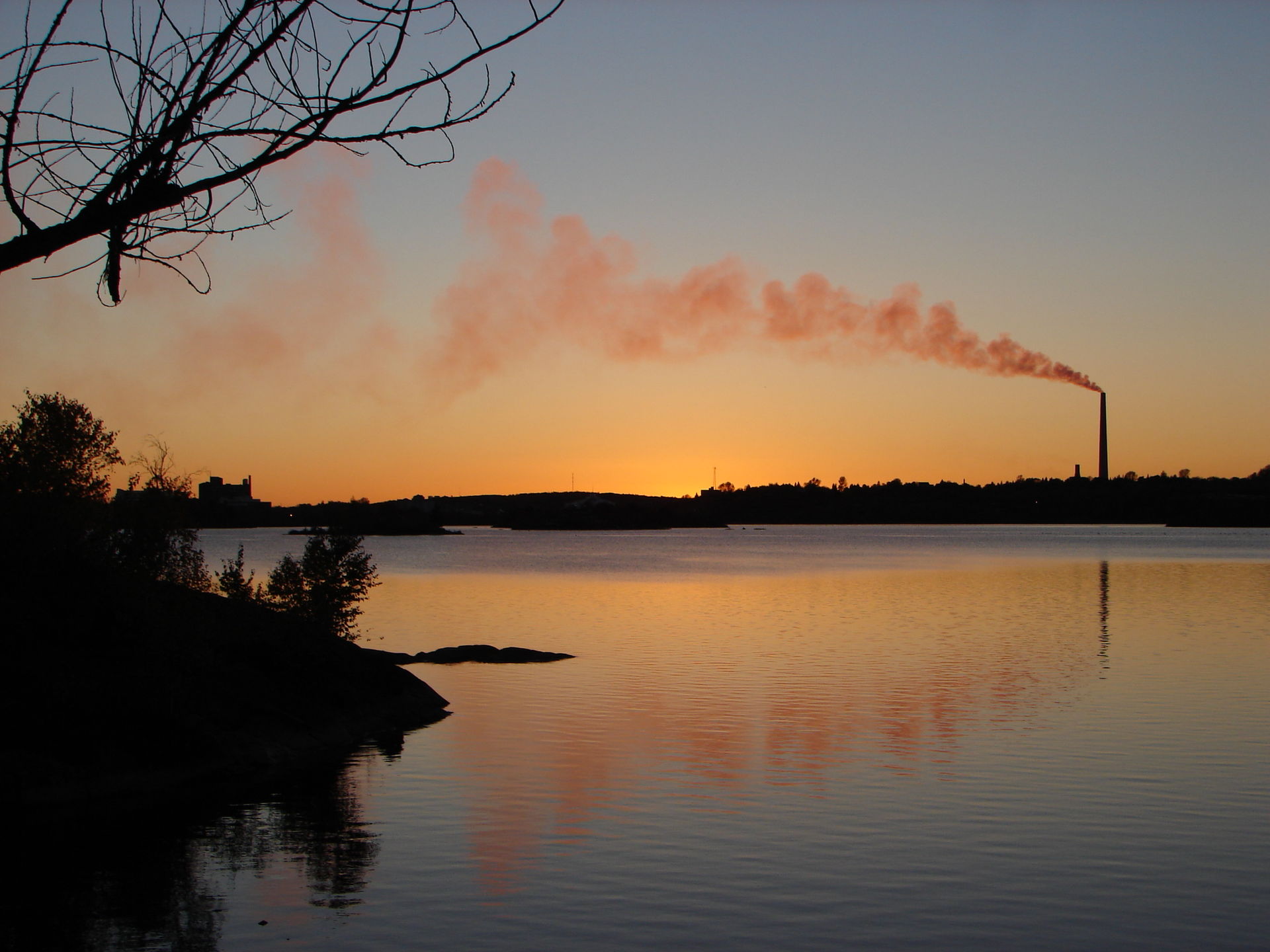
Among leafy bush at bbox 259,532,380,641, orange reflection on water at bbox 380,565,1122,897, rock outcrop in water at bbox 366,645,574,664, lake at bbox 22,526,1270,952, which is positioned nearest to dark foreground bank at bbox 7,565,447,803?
lake at bbox 22,526,1270,952

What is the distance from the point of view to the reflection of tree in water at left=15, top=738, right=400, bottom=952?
1384 cm

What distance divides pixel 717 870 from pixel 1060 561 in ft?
360

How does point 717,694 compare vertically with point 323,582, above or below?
below

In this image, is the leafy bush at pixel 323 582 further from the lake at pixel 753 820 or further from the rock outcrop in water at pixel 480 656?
the rock outcrop in water at pixel 480 656

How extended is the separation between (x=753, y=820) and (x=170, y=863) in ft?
29.2

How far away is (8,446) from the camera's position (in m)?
34.3

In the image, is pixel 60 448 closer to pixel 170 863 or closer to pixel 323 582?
pixel 323 582

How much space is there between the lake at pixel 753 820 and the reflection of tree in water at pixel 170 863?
6 cm

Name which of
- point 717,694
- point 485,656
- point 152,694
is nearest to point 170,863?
point 152,694

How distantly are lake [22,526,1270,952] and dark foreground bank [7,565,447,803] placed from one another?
151 centimetres

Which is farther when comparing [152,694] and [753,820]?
[152,694]

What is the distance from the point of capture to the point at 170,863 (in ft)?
54.7

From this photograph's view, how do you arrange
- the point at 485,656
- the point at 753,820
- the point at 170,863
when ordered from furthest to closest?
the point at 485,656, the point at 753,820, the point at 170,863

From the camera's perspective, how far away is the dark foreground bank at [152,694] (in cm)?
2036
